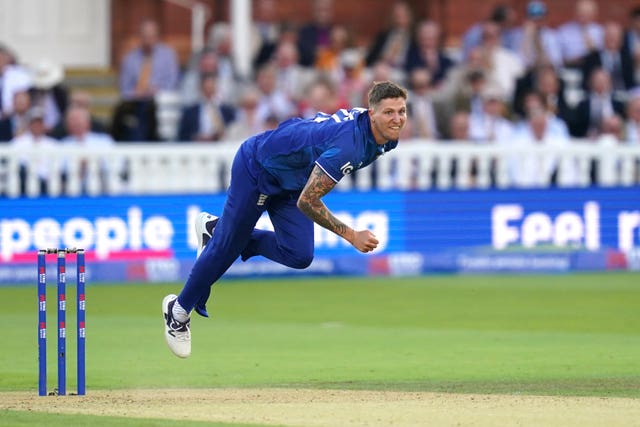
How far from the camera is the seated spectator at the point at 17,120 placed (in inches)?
698

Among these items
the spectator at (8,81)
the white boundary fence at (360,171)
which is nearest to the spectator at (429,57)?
the white boundary fence at (360,171)

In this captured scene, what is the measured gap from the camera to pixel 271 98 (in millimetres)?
18922

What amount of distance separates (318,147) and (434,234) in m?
8.09

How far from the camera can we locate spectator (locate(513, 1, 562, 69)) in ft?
67.2

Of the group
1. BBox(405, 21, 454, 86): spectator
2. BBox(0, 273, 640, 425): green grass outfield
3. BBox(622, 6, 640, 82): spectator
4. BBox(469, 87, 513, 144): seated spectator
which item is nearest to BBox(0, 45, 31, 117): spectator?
BBox(0, 273, 640, 425): green grass outfield

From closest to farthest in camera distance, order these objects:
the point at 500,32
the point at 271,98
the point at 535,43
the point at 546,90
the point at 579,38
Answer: the point at 271,98
the point at 546,90
the point at 535,43
the point at 500,32
the point at 579,38

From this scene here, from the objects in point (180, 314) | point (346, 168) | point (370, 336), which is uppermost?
point (346, 168)

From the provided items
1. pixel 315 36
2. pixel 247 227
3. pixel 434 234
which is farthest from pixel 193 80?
pixel 247 227

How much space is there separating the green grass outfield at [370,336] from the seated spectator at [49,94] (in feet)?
9.25

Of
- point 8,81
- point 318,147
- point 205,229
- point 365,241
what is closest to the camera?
point 365,241

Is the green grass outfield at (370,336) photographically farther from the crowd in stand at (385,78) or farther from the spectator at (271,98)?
the spectator at (271,98)

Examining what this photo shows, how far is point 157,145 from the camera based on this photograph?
17703 millimetres

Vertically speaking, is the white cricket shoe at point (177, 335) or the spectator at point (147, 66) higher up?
the spectator at point (147, 66)

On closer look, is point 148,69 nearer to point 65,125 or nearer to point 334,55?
point 65,125
